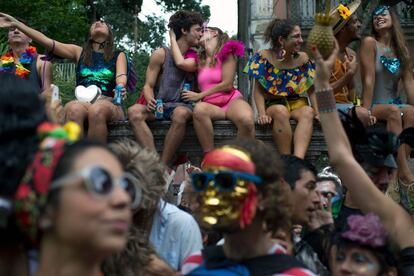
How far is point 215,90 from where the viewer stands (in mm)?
7578

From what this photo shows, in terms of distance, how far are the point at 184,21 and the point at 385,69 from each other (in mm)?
2136

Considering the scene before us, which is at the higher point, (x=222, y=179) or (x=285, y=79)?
(x=285, y=79)

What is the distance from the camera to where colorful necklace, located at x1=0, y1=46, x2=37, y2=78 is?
7.71 m

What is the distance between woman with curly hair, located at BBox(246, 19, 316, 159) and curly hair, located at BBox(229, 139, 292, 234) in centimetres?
389

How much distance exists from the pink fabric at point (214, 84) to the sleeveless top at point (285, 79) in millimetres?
294

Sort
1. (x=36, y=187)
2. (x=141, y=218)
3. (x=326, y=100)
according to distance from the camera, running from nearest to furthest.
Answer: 1. (x=36, y=187)
2. (x=326, y=100)
3. (x=141, y=218)

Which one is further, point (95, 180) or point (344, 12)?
point (344, 12)

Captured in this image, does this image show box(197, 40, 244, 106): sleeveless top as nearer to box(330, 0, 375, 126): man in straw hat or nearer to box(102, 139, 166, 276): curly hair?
box(330, 0, 375, 126): man in straw hat

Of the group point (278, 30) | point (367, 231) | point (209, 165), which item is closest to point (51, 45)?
point (278, 30)

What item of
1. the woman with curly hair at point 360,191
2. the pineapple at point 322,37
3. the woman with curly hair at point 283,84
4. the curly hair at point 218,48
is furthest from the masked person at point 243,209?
the curly hair at point 218,48

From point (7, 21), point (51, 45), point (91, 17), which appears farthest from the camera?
point (91, 17)

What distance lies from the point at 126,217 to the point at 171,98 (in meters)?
5.13

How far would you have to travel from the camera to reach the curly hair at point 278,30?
296 inches

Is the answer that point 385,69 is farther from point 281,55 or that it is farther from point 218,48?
point 218,48
